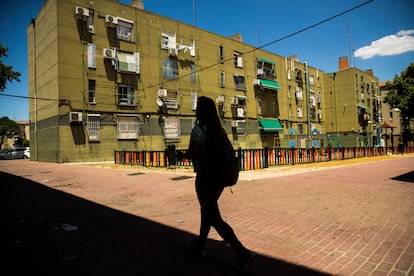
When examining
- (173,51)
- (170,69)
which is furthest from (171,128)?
(173,51)

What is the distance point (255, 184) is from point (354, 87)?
4604 centimetres

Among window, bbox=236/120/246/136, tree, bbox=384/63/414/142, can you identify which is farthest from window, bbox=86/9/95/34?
tree, bbox=384/63/414/142

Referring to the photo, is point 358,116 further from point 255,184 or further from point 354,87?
point 255,184

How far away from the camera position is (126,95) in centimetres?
2412

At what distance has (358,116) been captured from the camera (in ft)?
152

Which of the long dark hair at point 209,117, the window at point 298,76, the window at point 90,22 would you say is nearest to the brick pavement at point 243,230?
the long dark hair at point 209,117

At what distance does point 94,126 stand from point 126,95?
14.2ft

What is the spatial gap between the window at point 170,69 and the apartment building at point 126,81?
107 mm

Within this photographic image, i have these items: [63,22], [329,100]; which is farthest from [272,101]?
[63,22]

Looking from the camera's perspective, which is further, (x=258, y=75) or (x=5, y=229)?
(x=258, y=75)

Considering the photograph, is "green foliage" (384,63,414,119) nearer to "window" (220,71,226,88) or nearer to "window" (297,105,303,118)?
"window" (297,105,303,118)

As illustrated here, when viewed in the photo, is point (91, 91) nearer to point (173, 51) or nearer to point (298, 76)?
point (173, 51)

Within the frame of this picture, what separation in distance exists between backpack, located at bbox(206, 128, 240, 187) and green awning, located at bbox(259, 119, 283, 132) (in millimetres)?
33374

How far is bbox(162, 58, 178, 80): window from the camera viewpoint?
1058 inches
